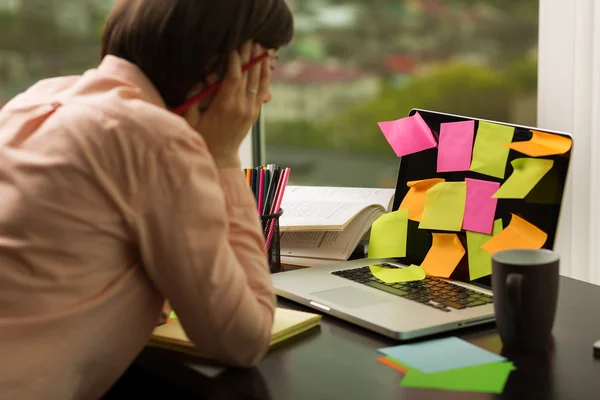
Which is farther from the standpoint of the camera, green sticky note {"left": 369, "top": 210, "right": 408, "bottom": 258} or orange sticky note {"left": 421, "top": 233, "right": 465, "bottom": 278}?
green sticky note {"left": 369, "top": 210, "right": 408, "bottom": 258}

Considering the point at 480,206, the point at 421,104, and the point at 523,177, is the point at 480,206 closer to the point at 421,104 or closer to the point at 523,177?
the point at 523,177

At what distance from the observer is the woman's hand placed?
3.13 feet

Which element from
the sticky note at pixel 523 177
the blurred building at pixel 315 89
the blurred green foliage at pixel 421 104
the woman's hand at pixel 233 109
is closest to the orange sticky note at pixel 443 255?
the sticky note at pixel 523 177

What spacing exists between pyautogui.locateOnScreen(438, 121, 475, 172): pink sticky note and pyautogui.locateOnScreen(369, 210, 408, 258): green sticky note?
4.9 inches

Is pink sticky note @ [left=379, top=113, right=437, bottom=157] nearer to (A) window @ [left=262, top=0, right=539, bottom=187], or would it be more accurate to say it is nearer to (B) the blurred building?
(A) window @ [left=262, top=0, right=539, bottom=187]

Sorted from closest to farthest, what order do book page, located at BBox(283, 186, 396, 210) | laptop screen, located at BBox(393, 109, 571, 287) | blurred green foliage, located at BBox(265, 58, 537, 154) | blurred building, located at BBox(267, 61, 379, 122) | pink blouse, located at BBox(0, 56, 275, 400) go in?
pink blouse, located at BBox(0, 56, 275, 400) < laptop screen, located at BBox(393, 109, 571, 287) < book page, located at BBox(283, 186, 396, 210) < blurred green foliage, located at BBox(265, 58, 537, 154) < blurred building, located at BBox(267, 61, 379, 122)

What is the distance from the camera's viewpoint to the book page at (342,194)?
1.49 m

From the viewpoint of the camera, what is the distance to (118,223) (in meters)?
0.81

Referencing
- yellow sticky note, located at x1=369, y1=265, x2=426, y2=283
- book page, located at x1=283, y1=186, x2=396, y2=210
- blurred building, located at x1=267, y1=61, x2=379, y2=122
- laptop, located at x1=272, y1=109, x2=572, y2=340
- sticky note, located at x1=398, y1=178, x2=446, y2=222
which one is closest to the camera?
laptop, located at x1=272, y1=109, x2=572, y2=340

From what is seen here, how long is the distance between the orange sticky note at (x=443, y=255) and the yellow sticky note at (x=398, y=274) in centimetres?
2

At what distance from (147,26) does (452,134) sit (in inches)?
24.2

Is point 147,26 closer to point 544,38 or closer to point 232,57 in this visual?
point 232,57

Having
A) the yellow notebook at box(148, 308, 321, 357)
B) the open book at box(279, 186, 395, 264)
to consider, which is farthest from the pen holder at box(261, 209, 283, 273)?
the yellow notebook at box(148, 308, 321, 357)

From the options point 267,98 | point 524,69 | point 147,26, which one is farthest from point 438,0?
point 147,26
